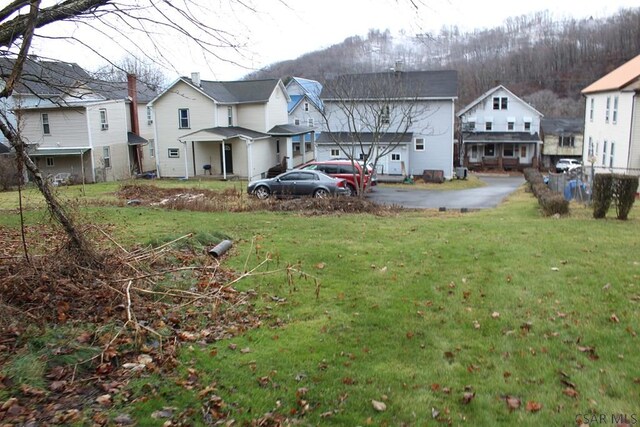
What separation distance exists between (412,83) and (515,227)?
2808cm

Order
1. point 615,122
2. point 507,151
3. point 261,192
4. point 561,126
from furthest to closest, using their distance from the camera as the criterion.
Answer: point 561,126, point 507,151, point 615,122, point 261,192

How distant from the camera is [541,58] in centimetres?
11888

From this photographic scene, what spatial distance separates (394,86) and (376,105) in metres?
1.78

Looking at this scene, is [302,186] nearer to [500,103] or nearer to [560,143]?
[500,103]

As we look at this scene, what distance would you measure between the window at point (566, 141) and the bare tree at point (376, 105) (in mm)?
27444

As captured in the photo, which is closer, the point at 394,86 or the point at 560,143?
the point at 394,86

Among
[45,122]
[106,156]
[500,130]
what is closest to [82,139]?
[106,156]

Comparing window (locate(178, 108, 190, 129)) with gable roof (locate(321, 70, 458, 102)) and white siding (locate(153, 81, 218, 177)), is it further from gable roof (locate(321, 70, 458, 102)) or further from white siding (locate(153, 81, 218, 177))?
gable roof (locate(321, 70, 458, 102))

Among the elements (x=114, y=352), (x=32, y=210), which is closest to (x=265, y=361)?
(x=114, y=352)

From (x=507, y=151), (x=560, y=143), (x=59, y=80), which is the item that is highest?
(x=59, y=80)

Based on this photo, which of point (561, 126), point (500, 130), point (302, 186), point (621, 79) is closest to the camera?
point (302, 186)

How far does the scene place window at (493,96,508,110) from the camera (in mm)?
54938

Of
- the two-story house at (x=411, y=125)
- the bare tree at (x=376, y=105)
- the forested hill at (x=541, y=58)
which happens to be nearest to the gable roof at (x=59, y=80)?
the bare tree at (x=376, y=105)

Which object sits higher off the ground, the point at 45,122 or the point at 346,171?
the point at 45,122
